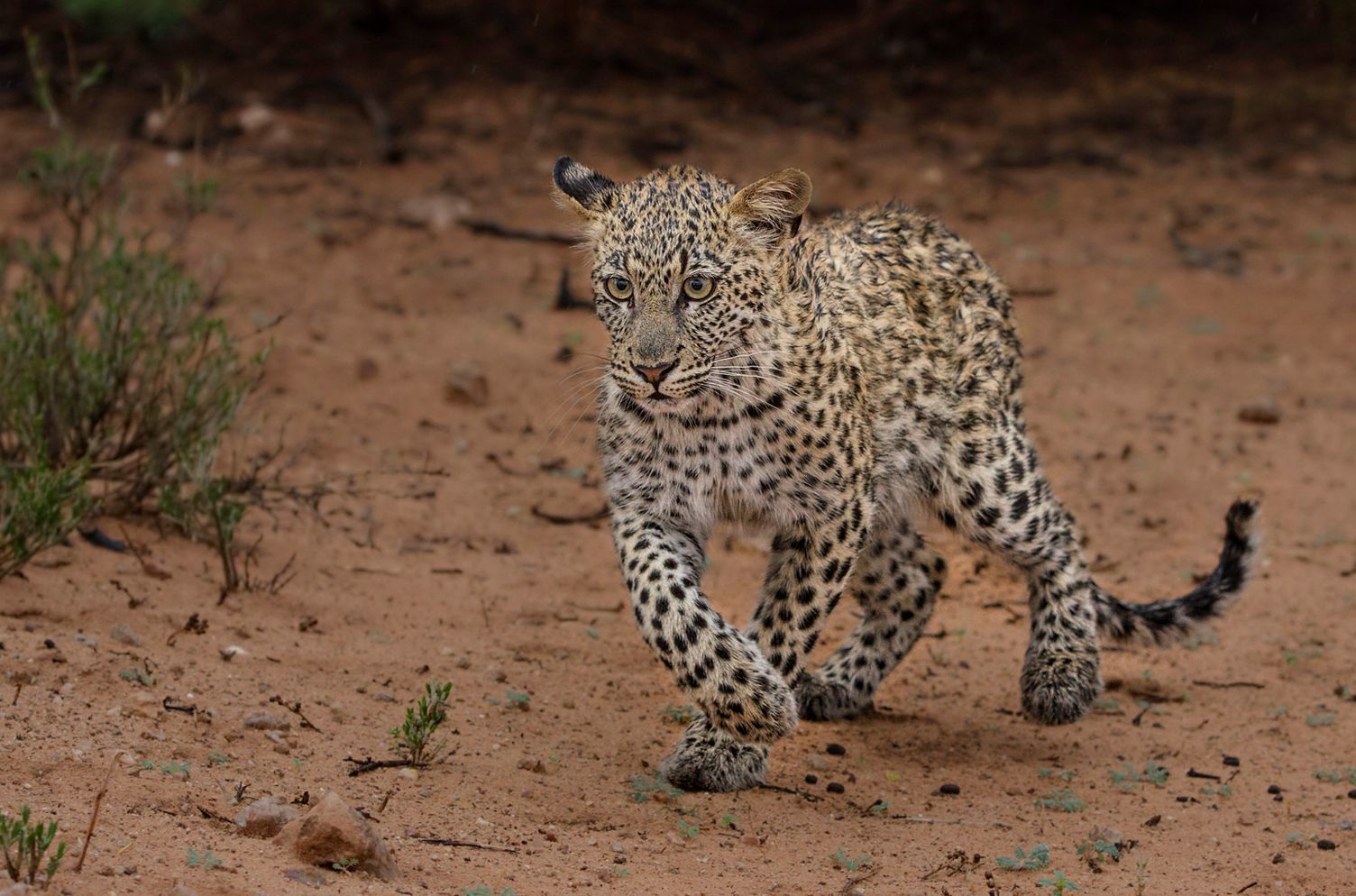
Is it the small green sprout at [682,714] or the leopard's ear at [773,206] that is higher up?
the leopard's ear at [773,206]

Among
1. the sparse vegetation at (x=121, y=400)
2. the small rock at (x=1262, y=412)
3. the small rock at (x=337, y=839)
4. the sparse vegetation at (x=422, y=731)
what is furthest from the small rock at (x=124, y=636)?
the small rock at (x=1262, y=412)

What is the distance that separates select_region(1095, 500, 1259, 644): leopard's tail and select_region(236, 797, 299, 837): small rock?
379cm

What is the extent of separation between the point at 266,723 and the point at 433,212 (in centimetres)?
744

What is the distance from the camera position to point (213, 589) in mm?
7133

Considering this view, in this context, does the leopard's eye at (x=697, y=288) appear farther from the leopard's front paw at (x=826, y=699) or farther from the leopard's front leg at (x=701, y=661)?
the leopard's front paw at (x=826, y=699)

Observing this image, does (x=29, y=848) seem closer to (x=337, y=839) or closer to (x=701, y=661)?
(x=337, y=839)

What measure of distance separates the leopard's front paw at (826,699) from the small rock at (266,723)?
2.16m

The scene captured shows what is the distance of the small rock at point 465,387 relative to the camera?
32.9ft

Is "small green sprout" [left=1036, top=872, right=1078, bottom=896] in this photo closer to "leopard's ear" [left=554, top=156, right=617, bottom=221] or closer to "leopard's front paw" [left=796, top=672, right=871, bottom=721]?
"leopard's front paw" [left=796, top=672, right=871, bottom=721]

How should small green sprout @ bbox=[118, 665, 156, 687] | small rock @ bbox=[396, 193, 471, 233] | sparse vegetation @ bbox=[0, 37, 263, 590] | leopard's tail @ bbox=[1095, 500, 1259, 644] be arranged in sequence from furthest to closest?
small rock @ bbox=[396, 193, 471, 233], leopard's tail @ bbox=[1095, 500, 1259, 644], sparse vegetation @ bbox=[0, 37, 263, 590], small green sprout @ bbox=[118, 665, 156, 687]

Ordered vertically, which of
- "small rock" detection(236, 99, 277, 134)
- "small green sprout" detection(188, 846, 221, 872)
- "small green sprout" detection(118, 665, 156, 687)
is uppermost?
"small rock" detection(236, 99, 277, 134)

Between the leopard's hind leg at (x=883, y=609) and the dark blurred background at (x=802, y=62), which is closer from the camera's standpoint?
the leopard's hind leg at (x=883, y=609)

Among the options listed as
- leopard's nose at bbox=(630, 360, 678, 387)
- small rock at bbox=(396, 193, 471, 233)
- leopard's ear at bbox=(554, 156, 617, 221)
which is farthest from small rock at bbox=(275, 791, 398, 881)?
small rock at bbox=(396, 193, 471, 233)

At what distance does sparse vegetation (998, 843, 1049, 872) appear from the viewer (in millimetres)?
5508
